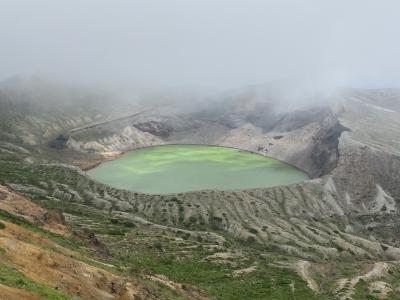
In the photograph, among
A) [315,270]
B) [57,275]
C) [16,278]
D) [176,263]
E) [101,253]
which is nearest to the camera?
[16,278]


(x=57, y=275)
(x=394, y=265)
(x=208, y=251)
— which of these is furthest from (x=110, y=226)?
(x=57, y=275)

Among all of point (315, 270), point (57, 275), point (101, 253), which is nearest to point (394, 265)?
point (315, 270)

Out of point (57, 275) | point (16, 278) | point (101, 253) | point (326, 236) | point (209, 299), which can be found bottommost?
point (326, 236)

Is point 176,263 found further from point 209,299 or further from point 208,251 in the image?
point 209,299

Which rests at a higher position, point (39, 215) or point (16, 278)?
point (16, 278)

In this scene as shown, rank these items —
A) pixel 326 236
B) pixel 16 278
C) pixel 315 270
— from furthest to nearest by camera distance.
A: pixel 326 236, pixel 315 270, pixel 16 278

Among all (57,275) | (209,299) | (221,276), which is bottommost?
(221,276)

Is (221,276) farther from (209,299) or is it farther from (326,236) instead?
(326,236)

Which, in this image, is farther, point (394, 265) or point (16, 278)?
point (394, 265)

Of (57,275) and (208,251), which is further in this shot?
(208,251)
